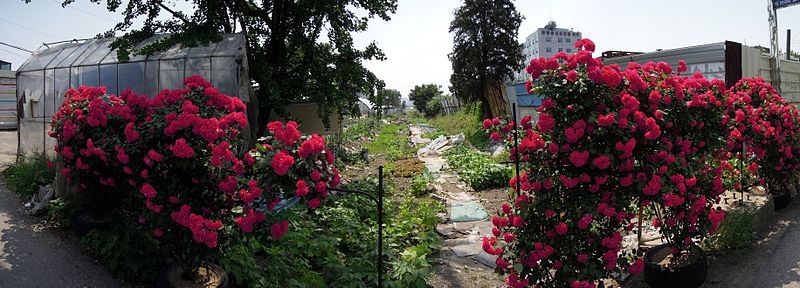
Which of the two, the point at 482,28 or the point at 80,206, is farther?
the point at 482,28

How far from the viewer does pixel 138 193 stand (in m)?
3.67

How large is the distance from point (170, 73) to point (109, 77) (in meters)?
1.15

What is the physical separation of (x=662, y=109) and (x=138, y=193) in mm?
4445

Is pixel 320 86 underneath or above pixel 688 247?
above

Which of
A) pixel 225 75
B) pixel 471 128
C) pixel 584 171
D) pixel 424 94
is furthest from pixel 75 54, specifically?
pixel 424 94

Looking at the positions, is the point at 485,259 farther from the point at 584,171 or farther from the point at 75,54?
the point at 75,54

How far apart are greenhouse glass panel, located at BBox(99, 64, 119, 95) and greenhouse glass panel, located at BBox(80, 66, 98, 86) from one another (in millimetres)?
130

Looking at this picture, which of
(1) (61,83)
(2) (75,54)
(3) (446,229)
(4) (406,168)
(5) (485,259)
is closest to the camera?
(5) (485,259)

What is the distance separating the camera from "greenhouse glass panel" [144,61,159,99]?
789cm

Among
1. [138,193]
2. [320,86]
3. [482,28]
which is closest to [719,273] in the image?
[138,193]

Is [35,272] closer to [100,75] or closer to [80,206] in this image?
[80,206]

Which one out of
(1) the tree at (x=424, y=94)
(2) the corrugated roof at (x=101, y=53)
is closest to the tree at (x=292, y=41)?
(2) the corrugated roof at (x=101, y=53)

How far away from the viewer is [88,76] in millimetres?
8016

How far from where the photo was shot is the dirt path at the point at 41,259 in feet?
13.4
